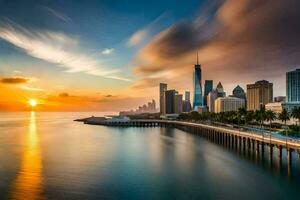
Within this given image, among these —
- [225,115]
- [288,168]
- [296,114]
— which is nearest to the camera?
[288,168]

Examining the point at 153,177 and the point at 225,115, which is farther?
the point at 225,115

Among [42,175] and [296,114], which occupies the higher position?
[296,114]

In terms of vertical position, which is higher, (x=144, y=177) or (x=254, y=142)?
(x=254, y=142)

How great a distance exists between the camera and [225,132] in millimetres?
88312

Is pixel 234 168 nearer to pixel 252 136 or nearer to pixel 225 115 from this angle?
pixel 252 136

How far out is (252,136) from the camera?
65188mm

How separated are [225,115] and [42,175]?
11404cm

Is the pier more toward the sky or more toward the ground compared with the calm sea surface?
more toward the sky

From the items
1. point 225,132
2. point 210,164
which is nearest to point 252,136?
point 210,164

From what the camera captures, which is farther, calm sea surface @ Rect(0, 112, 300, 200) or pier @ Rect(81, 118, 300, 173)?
pier @ Rect(81, 118, 300, 173)

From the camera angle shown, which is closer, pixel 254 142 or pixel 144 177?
pixel 144 177

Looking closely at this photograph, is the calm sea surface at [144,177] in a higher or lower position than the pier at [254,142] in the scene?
lower

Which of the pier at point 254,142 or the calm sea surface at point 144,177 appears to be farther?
the pier at point 254,142

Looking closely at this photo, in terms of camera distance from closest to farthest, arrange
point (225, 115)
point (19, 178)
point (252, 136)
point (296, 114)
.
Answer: point (19, 178) → point (252, 136) → point (296, 114) → point (225, 115)
